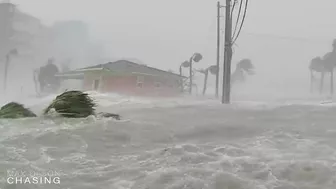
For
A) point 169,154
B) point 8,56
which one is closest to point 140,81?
point 169,154

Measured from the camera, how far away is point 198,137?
5086 millimetres

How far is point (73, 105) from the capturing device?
6.51m

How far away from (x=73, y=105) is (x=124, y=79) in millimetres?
15633

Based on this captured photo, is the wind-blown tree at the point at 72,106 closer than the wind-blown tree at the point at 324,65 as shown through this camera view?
Yes

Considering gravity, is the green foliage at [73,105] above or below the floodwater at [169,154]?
above

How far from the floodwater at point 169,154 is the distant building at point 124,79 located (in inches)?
612

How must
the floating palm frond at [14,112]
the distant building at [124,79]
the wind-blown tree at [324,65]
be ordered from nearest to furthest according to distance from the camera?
the floating palm frond at [14,112] < the distant building at [124,79] < the wind-blown tree at [324,65]

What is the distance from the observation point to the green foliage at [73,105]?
6.38 m

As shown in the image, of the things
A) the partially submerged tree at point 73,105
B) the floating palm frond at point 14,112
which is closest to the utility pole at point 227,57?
the partially submerged tree at point 73,105

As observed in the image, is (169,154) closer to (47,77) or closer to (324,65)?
(47,77)

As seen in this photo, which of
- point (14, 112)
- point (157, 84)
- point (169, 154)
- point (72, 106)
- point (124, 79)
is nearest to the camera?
point (169, 154)

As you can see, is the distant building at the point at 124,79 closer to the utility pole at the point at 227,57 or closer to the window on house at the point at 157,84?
the window on house at the point at 157,84

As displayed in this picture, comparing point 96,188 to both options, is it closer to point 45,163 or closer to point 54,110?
point 45,163

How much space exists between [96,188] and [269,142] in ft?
8.10
